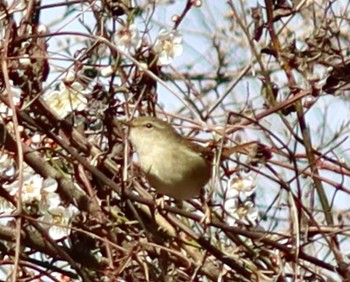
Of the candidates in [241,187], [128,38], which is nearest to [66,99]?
[128,38]

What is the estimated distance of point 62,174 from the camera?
77.2 inches

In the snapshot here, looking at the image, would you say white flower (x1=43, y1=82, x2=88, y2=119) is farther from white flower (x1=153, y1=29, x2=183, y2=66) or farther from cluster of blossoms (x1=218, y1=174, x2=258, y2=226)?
cluster of blossoms (x1=218, y1=174, x2=258, y2=226)

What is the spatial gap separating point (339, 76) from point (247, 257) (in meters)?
0.38

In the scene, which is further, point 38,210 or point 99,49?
point 99,49

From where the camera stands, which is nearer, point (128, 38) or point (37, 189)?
point (37, 189)

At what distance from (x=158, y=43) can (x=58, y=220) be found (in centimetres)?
38

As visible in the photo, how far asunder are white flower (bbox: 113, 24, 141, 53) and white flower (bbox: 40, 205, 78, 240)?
1.05 ft

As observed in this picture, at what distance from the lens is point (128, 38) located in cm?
197

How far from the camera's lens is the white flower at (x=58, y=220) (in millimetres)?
1859

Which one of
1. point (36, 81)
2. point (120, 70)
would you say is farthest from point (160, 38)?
point (36, 81)

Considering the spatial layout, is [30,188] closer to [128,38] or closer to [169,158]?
[128,38]

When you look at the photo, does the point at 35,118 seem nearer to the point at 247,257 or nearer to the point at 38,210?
the point at 38,210

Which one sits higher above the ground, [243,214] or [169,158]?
[169,158]

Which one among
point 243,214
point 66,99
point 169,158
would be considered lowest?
point 243,214
